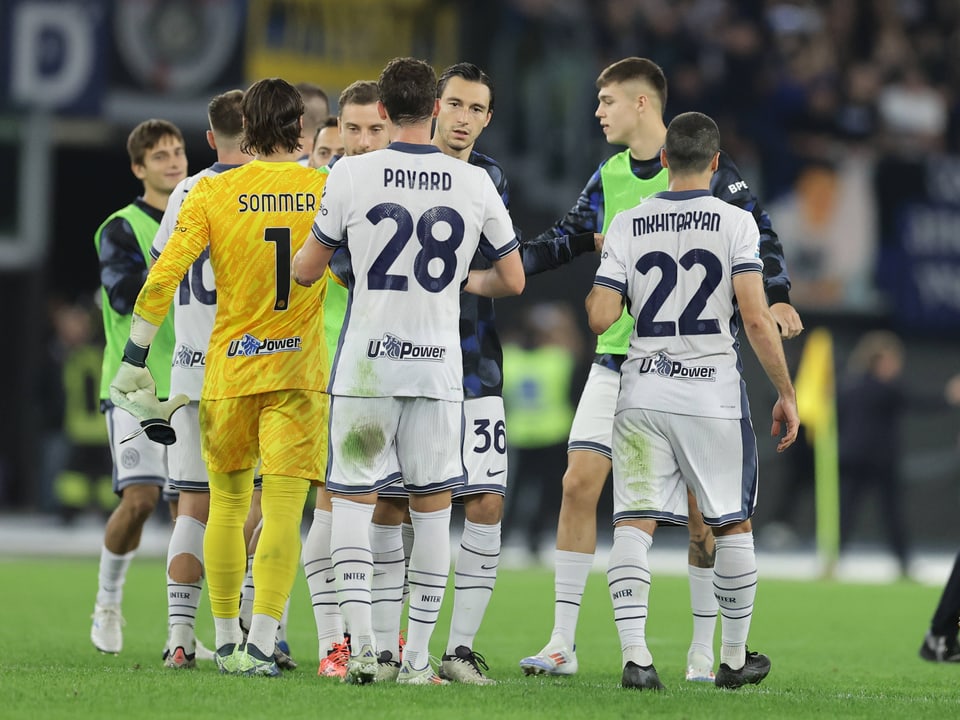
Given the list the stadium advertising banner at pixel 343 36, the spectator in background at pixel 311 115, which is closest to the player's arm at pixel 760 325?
the spectator in background at pixel 311 115

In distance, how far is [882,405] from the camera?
16281mm

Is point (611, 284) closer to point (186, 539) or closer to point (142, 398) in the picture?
point (142, 398)

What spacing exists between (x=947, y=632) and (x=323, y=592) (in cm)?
343

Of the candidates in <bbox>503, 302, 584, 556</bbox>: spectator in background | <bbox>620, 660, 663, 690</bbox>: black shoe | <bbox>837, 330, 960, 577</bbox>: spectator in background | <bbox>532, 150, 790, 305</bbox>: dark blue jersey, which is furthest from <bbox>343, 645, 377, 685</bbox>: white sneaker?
<bbox>837, 330, 960, 577</bbox>: spectator in background

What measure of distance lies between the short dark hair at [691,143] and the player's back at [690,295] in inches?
4.3

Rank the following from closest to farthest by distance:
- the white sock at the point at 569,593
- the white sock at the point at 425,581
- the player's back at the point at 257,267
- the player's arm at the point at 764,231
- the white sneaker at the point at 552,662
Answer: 1. the white sock at the point at 425,581
2. the player's back at the point at 257,267
3. the player's arm at the point at 764,231
4. the white sneaker at the point at 552,662
5. the white sock at the point at 569,593

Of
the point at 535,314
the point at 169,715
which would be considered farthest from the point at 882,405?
the point at 169,715

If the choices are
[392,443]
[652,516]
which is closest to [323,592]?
[392,443]

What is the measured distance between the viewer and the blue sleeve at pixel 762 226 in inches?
265

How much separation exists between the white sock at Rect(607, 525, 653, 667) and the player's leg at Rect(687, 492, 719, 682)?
0.77m

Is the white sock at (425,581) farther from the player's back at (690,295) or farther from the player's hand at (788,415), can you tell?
the player's hand at (788,415)

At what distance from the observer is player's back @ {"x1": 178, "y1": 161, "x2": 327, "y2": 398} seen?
6324 millimetres

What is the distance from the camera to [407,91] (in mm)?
6016

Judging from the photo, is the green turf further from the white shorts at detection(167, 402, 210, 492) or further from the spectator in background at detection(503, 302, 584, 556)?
the spectator in background at detection(503, 302, 584, 556)
